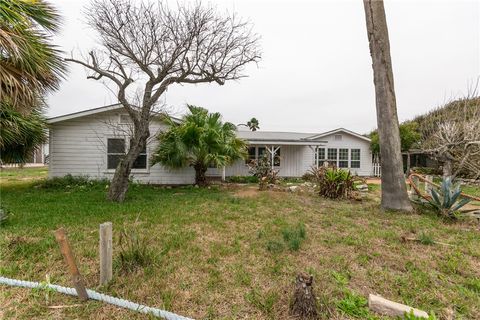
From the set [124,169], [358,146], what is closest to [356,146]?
[358,146]

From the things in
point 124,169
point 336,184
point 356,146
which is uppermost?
point 356,146

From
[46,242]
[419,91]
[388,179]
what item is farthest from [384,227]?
[419,91]

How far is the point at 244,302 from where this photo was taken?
245 cm

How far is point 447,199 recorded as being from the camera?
5.64 metres

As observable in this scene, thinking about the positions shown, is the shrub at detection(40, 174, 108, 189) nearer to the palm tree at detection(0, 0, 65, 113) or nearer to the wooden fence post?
the palm tree at detection(0, 0, 65, 113)

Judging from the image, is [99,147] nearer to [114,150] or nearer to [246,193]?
[114,150]

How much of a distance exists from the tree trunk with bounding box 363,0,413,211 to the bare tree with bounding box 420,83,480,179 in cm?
400

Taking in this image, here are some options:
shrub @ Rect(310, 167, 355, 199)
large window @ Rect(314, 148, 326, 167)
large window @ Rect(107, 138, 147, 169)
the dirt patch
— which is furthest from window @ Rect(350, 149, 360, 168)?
large window @ Rect(107, 138, 147, 169)

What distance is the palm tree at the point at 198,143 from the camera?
940 cm

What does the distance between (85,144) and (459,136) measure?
15897mm

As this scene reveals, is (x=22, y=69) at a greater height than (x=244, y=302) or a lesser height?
greater

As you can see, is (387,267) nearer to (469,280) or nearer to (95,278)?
(469,280)

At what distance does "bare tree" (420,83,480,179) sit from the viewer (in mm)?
9227

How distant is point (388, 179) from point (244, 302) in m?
5.68
